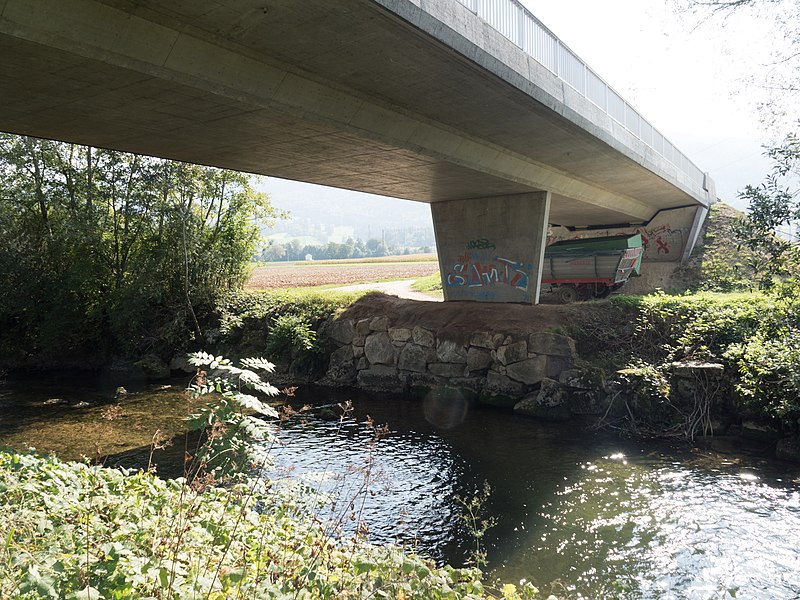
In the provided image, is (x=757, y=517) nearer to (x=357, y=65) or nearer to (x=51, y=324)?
(x=357, y=65)

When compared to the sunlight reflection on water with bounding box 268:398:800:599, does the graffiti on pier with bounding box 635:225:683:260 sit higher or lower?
higher

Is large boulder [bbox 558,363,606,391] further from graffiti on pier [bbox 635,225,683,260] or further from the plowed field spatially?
graffiti on pier [bbox 635,225,683,260]

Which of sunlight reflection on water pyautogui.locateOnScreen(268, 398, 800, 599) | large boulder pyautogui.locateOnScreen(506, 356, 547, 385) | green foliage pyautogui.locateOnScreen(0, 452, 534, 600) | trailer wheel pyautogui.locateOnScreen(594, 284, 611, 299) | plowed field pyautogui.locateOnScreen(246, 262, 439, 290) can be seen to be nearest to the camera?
green foliage pyautogui.locateOnScreen(0, 452, 534, 600)

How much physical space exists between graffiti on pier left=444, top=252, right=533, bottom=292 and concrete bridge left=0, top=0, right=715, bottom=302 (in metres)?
0.07

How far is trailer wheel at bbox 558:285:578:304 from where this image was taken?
23.3m

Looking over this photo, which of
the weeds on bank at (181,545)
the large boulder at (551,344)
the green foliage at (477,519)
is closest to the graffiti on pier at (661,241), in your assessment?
the large boulder at (551,344)

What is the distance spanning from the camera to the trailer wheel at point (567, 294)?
2330 centimetres

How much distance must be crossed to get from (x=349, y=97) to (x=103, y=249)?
1386 cm

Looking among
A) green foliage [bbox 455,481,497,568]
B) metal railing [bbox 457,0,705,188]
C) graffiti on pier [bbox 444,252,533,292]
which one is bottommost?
green foliage [bbox 455,481,497,568]

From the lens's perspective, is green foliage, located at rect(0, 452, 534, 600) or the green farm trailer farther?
the green farm trailer

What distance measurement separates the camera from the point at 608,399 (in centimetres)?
1236

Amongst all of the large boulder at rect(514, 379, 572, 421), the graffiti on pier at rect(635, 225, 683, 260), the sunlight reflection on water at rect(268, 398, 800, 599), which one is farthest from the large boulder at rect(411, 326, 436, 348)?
the graffiti on pier at rect(635, 225, 683, 260)

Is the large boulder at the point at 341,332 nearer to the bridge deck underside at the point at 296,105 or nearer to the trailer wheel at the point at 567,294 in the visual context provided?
the bridge deck underside at the point at 296,105

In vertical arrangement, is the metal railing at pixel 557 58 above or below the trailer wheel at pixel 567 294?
above
